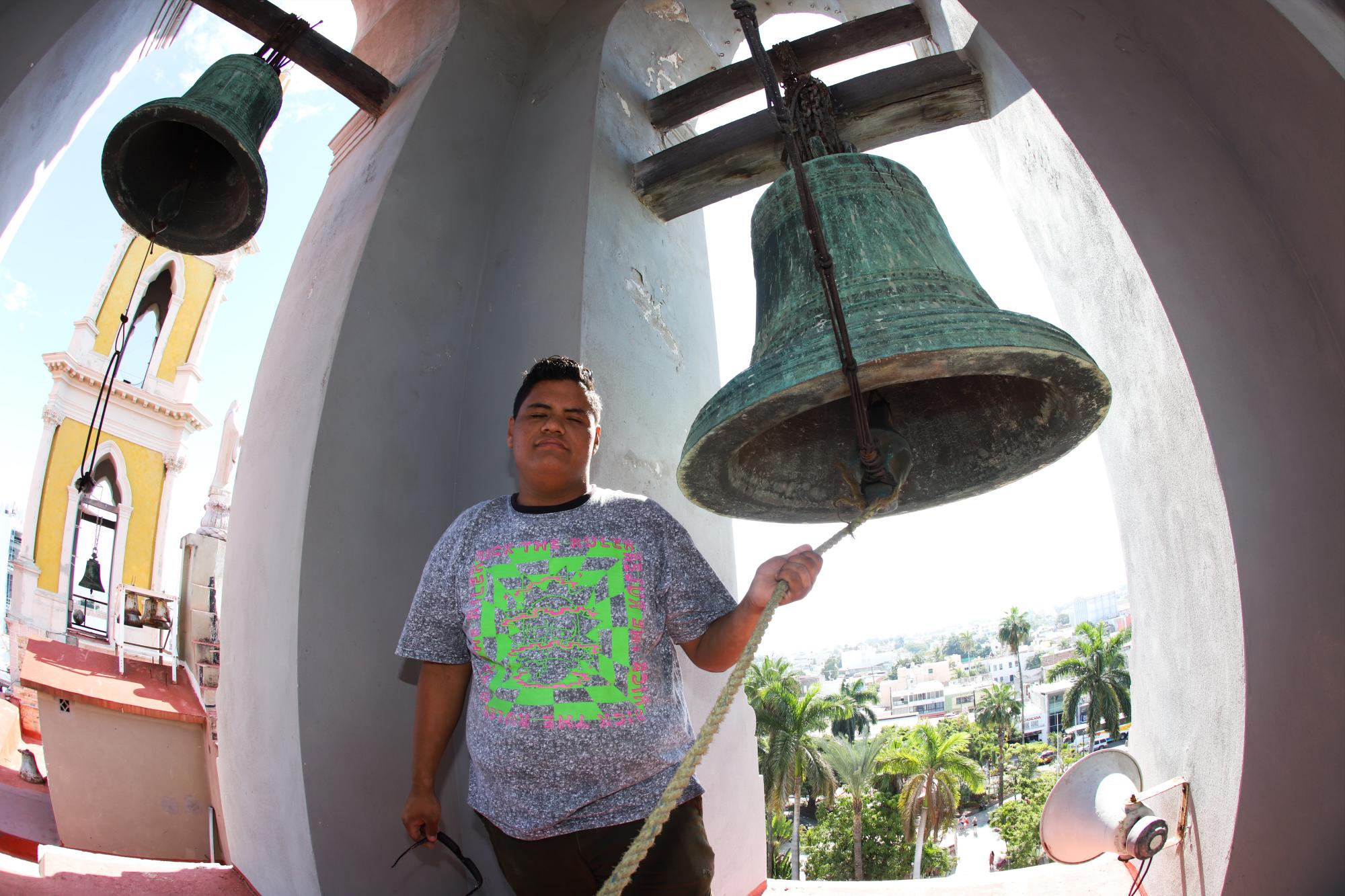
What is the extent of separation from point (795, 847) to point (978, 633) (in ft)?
571

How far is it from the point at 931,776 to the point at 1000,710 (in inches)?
732

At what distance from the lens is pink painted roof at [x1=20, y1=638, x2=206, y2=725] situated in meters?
5.64

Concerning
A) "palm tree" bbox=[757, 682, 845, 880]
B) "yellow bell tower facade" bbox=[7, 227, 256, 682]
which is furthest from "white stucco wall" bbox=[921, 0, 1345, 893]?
"palm tree" bbox=[757, 682, 845, 880]

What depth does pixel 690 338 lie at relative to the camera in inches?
129

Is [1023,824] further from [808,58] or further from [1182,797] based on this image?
[808,58]

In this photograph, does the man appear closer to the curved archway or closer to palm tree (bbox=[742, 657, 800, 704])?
the curved archway

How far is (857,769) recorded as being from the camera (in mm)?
28656

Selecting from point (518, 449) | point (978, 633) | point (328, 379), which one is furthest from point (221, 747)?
point (978, 633)

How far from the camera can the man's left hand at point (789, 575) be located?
131 centimetres

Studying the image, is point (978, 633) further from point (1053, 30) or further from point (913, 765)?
point (1053, 30)

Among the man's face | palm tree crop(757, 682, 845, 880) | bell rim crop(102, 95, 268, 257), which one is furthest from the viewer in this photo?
palm tree crop(757, 682, 845, 880)

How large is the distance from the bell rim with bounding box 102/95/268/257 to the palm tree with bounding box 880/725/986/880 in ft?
→ 104

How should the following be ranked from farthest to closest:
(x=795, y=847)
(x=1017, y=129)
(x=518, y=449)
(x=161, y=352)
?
(x=795, y=847) → (x=161, y=352) → (x=1017, y=129) → (x=518, y=449)

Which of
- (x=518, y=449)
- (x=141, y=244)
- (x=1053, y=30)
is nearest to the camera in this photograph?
(x=518, y=449)
